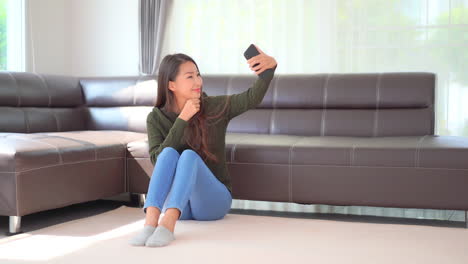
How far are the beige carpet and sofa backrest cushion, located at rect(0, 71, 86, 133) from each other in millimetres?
1003

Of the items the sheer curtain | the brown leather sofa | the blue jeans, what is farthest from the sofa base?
the sheer curtain

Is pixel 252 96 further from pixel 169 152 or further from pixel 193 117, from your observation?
pixel 169 152

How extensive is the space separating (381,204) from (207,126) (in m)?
0.98

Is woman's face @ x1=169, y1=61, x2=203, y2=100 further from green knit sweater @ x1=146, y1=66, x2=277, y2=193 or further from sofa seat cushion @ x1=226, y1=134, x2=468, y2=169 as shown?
sofa seat cushion @ x1=226, y1=134, x2=468, y2=169

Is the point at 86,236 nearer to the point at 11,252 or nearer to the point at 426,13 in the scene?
the point at 11,252

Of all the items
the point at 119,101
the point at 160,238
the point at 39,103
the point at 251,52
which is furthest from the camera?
the point at 119,101

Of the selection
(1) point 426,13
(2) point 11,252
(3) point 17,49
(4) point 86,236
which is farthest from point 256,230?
(3) point 17,49

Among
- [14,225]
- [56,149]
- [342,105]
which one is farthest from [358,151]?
[14,225]

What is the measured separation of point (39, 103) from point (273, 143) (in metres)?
1.73

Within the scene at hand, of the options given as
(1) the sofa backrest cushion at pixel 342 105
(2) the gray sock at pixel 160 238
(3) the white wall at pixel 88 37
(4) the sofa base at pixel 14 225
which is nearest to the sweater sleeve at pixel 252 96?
(2) the gray sock at pixel 160 238

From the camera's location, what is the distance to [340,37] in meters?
4.85

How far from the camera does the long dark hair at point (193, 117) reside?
298 cm

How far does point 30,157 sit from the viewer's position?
2.99 meters

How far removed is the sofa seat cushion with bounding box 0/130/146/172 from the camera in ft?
9.67
